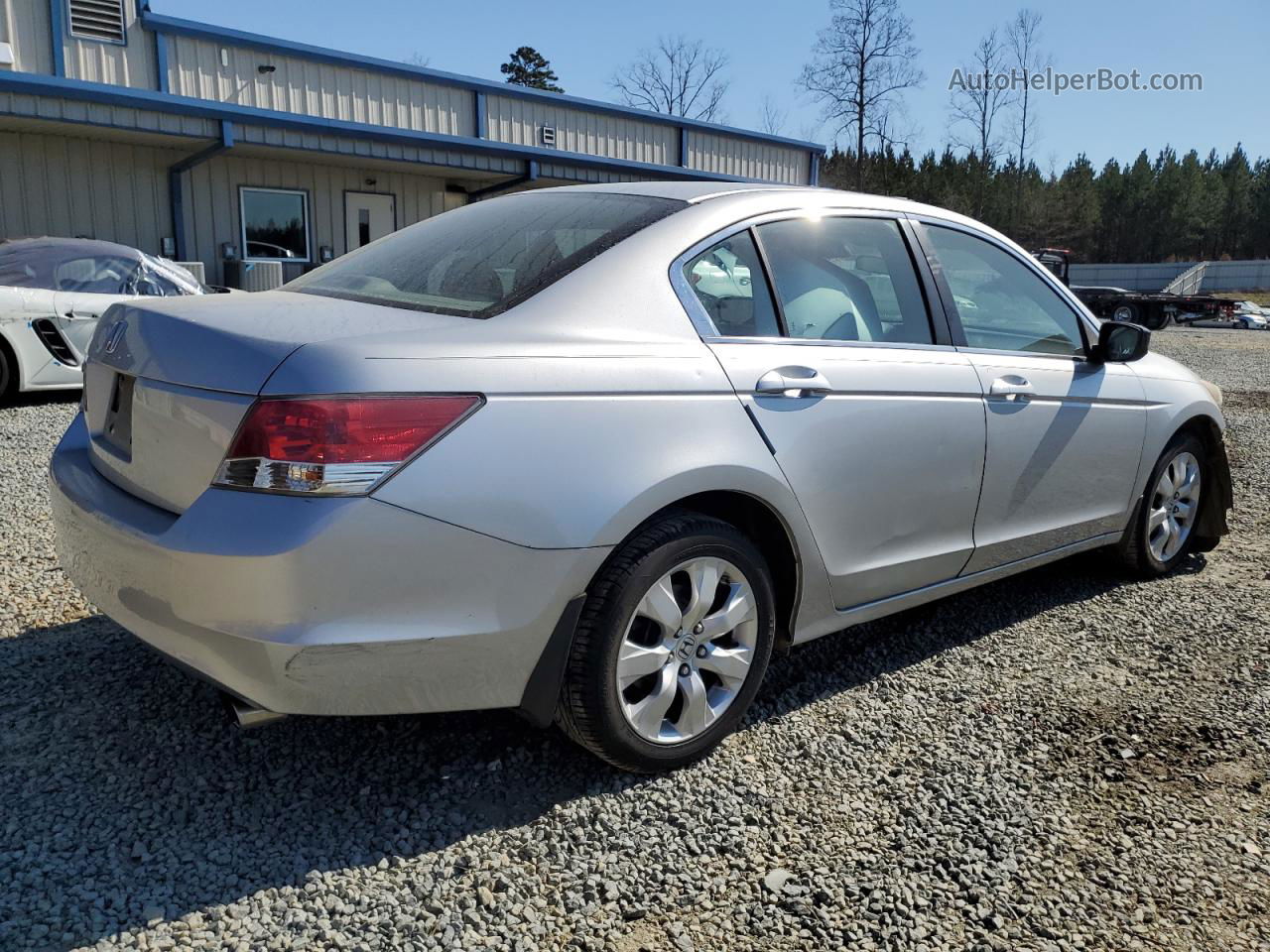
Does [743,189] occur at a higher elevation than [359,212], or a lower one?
lower

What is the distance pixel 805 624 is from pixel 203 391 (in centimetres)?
181

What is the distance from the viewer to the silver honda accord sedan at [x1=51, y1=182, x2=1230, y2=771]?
223 centimetres

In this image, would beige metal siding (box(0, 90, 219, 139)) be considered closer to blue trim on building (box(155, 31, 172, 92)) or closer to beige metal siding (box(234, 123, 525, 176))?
beige metal siding (box(234, 123, 525, 176))

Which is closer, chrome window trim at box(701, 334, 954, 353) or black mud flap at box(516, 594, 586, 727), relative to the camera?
black mud flap at box(516, 594, 586, 727)

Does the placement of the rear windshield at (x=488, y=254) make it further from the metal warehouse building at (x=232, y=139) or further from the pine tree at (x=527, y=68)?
the pine tree at (x=527, y=68)

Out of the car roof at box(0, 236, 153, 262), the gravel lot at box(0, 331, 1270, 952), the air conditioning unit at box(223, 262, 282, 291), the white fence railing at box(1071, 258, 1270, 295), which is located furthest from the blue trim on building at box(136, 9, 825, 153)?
the white fence railing at box(1071, 258, 1270, 295)

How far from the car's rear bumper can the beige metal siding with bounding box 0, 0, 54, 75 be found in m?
14.3

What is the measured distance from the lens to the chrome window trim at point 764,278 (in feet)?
9.37

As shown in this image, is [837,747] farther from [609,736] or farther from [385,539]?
[385,539]

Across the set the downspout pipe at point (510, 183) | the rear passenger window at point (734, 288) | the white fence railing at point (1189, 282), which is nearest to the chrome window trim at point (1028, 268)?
the rear passenger window at point (734, 288)

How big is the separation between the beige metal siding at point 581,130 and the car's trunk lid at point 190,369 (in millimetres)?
17506

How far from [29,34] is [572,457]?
1501 cm

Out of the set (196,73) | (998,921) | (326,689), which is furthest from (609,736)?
(196,73)

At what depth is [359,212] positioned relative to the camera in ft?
57.5
